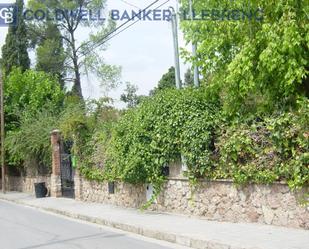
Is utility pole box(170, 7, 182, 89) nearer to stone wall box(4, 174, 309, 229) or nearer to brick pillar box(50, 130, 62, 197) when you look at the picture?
stone wall box(4, 174, 309, 229)

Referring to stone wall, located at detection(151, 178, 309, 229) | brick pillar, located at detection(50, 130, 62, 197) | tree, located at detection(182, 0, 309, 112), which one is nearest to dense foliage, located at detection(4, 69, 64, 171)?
brick pillar, located at detection(50, 130, 62, 197)

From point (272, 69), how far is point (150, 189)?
250 inches

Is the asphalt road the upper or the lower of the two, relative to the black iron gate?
lower

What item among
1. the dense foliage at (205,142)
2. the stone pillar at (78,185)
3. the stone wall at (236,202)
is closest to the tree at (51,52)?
the stone pillar at (78,185)

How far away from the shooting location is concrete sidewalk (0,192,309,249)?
9836 millimetres

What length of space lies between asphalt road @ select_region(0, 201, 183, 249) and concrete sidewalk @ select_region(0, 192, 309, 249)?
318 millimetres

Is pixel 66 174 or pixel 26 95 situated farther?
pixel 26 95

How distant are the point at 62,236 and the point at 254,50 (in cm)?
611

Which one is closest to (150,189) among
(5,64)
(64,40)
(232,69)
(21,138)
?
(232,69)

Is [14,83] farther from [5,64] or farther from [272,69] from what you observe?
[272,69]

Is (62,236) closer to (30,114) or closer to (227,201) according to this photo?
(227,201)

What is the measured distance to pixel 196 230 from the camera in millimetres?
11797

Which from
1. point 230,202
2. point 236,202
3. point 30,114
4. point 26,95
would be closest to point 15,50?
point 26,95

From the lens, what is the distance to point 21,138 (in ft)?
87.6
